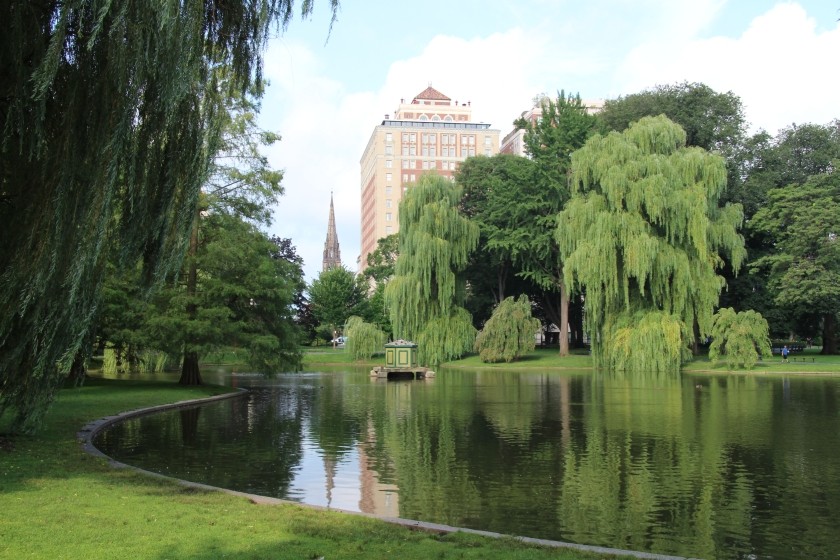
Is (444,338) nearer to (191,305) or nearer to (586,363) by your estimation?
(586,363)

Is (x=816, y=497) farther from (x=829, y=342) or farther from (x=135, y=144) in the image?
(x=829, y=342)

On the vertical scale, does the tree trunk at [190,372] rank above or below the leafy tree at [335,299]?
below

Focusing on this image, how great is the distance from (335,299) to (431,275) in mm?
30270

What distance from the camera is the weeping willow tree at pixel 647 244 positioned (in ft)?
133

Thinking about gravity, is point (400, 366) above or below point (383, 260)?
below

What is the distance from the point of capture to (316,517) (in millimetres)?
8258

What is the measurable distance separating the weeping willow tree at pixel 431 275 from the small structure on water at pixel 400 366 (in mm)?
7802

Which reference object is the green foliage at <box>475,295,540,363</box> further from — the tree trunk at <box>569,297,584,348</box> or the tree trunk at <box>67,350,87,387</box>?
the tree trunk at <box>67,350,87,387</box>

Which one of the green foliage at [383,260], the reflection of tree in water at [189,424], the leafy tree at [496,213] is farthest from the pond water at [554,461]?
the green foliage at [383,260]

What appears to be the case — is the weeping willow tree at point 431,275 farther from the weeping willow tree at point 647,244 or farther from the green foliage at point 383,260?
the green foliage at point 383,260

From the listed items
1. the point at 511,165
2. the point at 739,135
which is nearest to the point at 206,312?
the point at 511,165

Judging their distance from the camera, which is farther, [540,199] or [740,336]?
[540,199]

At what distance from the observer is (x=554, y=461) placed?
522 inches

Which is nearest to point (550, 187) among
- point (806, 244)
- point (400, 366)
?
point (806, 244)
